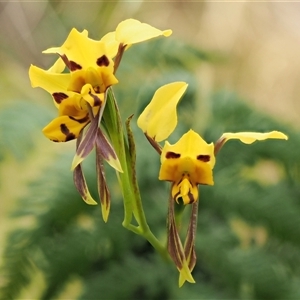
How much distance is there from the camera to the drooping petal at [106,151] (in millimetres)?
411

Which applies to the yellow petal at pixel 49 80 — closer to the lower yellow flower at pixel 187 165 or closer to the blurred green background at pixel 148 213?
the lower yellow flower at pixel 187 165

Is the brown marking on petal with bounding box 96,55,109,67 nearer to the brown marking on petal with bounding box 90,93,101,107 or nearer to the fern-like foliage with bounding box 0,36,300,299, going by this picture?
the brown marking on petal with bounding box 90,93,101,107

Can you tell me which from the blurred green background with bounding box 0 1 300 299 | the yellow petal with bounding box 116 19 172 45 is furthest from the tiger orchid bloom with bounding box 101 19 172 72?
the blurred green background with bounding box 0 1 300 299

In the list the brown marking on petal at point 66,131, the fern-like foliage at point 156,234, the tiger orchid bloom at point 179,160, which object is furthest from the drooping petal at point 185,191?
the fern-like foliage at point 156,234

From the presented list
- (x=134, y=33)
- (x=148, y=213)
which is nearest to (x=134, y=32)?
(x=134, y=33)

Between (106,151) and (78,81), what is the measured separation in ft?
0.22

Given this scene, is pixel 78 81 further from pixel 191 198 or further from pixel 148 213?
pixel 148 213

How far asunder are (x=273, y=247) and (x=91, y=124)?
0.51m

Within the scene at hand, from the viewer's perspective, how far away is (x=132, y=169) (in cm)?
44

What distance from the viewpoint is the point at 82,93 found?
1.35 feet

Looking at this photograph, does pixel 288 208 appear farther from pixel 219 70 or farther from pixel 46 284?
pixel 219 70

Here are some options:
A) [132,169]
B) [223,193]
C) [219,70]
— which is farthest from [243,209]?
[219,70]

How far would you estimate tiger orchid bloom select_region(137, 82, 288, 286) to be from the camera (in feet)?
1.46

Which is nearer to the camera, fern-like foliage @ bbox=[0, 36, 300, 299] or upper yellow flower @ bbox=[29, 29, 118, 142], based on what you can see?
upper yellow flower @ bbox=[29, 29, 118, 142]
